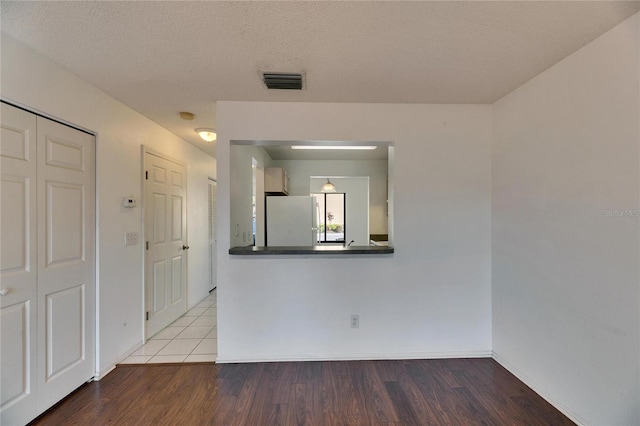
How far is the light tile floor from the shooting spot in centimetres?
233

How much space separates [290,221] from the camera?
12.4 feet

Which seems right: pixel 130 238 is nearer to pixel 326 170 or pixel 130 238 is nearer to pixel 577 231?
pixel 326 170

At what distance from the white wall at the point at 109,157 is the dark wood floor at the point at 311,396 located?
40 centimetres

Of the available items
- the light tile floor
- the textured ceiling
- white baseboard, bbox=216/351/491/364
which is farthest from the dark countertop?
the textured ceiling

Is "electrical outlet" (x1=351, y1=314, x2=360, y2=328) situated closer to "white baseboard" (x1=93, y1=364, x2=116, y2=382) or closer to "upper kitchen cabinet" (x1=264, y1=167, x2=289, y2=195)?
"white baseboard" (x1=93, y1=364, x2=116, y2=382)

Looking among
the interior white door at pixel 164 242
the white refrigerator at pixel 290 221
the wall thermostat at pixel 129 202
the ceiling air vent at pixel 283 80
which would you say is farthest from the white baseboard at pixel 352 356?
the ceiling air vent at pixel 283 80

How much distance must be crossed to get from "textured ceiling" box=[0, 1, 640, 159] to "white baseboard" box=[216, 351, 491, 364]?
2246 mm

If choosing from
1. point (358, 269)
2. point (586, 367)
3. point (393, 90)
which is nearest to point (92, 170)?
point (358, 269)

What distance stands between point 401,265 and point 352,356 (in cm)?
92

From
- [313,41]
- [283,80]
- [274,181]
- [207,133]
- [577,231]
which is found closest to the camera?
[313,41]

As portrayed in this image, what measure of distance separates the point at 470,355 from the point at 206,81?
3172 mm

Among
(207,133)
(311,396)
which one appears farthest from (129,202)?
(311,396)

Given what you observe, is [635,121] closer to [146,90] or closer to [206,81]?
[206,81]

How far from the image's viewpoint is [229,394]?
6.10ft
